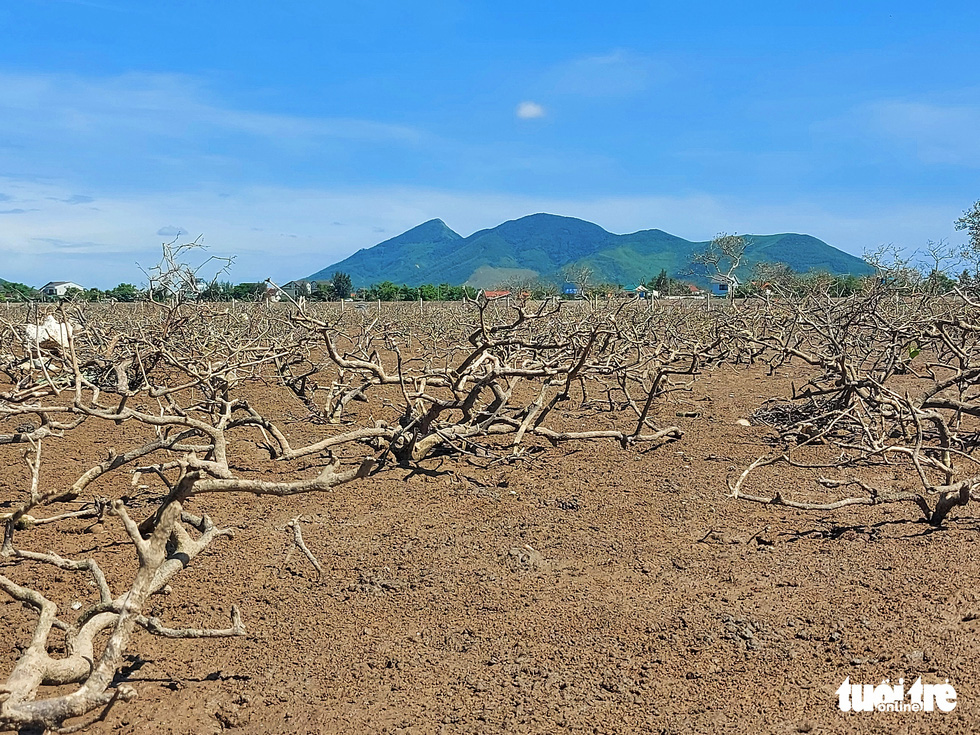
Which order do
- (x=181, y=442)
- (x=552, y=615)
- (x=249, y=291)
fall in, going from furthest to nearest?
(x=249, y=291) → (x=181, y=442) → (x=552, y=615)

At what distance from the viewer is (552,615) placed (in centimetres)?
365

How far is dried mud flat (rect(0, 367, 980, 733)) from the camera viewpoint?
286 centimetres

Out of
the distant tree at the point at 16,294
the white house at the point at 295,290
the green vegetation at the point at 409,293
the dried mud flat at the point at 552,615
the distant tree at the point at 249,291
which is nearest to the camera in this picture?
the dried mud flat at the point at 552,615

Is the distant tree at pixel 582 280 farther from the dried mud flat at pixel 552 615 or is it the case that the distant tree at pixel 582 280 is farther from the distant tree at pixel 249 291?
the dried mud flat at pixel 552 615

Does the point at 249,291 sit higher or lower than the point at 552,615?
higher

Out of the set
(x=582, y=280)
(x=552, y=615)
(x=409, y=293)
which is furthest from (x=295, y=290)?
(x=409, y=293)

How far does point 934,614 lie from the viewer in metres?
3.47

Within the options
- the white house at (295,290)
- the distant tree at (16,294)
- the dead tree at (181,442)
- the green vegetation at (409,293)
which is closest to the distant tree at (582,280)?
the dead tree at (181,442)

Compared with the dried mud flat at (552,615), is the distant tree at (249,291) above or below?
above

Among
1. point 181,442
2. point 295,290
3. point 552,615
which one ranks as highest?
point 295,290

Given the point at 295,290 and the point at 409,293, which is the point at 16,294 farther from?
the point at 409,293

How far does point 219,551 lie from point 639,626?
2.34m

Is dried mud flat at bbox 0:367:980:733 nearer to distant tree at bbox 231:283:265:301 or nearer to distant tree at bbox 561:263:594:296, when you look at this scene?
distant tree at bbox 231:283:265:301

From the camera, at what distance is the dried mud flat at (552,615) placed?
2.86 meters
